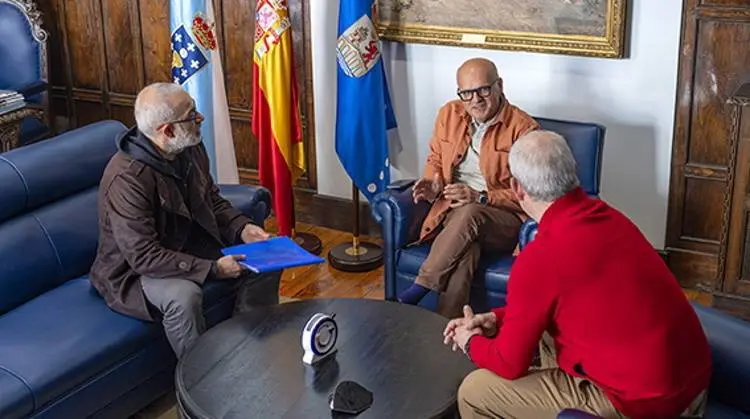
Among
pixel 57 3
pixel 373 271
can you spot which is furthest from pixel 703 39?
pixel 57 3

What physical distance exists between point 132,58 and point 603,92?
255 centimetres

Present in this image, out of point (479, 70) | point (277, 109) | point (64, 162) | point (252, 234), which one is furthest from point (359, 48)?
point (64, 162)

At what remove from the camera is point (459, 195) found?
3.71m

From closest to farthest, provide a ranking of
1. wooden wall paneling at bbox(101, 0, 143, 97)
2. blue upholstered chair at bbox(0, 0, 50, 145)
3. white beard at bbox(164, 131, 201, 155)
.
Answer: white beard at bbox(164, 131, 201, 155) < blue upholstered chair at bbox(0, 0, 50, 145) < wooden wall paneling at bbox(101, 0, 143, 97)

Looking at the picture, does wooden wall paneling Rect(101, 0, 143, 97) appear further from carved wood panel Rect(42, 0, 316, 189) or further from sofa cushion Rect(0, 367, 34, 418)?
sofa cushion Rect(0, 367, 34, 418)

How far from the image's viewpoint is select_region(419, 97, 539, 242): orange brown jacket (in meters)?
3.71

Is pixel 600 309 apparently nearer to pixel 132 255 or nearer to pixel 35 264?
pixel 132 255

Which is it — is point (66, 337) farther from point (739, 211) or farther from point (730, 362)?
point (739, 211)

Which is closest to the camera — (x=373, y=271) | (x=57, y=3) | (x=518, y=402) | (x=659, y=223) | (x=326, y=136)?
(x=518, y=402)

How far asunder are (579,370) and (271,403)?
77 cm

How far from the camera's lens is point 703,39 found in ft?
12.7

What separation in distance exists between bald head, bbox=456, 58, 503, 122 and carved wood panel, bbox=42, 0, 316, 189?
125 centimetres

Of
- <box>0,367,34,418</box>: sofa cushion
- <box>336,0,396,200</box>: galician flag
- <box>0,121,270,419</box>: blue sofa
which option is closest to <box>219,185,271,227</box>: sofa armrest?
<box>0,121,270,419</box>: blue sofa

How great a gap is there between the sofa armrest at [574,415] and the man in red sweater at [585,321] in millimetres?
138
